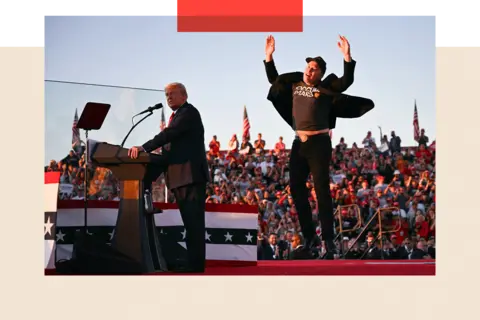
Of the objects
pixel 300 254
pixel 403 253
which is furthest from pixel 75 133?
pixel 403 253

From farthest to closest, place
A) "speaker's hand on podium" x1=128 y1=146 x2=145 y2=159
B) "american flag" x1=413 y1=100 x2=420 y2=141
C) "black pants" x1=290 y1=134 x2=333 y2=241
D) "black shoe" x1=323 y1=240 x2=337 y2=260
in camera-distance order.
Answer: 1. "american flag" x1=413 y1=100 x2=420 y2=141
2. "black shoe" x1=323 y1=240 x2=337 y2=260
3. "black pants" x1=290 y1=134 x2=333 y2=241
4. "speaker's hand on podium" x1=128 y1=146 x2=145 y2=159

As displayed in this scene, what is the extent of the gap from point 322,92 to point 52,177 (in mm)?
3181

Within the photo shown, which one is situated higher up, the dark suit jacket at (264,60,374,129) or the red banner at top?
the red banner at top

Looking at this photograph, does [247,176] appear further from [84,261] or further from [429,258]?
[84,261]

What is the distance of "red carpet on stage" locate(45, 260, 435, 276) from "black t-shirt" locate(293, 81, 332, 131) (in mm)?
1588

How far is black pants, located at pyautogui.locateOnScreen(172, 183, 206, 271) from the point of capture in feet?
41.1

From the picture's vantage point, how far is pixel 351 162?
55.2 ft

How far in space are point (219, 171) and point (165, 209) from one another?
11.8 feet

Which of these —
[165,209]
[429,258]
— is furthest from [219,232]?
[429,258]

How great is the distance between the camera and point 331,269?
12.6 metres

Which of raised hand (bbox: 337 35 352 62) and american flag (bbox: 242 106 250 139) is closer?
raised hand (bbox: 337 35 352 62)

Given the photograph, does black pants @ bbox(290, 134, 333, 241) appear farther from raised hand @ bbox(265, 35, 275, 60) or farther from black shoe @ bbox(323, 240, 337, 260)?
raised hand @ bbox(265, 35, 275, 60)

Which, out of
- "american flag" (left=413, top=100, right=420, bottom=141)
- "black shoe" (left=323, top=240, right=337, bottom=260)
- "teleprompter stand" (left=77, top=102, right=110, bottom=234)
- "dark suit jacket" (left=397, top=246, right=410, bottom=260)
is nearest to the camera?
"teleprompter stand" (left=77, top=102, right=110, bottom=234)

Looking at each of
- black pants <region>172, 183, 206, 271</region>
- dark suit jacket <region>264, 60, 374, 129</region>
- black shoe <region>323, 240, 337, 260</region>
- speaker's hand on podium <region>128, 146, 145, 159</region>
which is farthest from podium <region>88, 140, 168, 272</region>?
black shoe <region>323, 240, 337, 260</region>
